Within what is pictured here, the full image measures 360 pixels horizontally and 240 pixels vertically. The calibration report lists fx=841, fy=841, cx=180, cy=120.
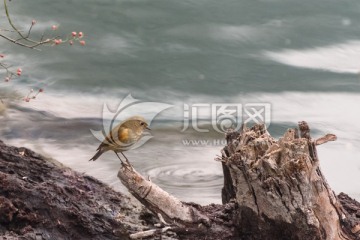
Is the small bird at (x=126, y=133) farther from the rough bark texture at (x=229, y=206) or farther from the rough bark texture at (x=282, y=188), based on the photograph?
the rough bark texture at (x=282, y=188)

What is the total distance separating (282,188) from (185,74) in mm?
5514

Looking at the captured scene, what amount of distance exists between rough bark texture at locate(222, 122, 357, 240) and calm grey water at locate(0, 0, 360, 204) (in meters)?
1.88

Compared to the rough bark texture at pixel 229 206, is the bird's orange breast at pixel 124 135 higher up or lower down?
higher up

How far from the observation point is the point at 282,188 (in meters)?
3.59

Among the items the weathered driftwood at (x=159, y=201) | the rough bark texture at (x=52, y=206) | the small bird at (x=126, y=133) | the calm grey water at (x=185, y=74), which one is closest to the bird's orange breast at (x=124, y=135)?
the small bird at (x=126, y=133)
